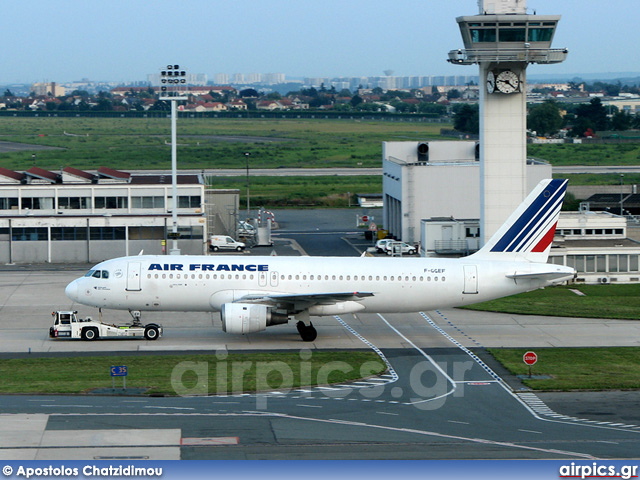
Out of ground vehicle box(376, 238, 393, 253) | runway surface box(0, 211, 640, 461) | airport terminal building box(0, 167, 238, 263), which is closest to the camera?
runway surface box(0, 211, 640, 461)

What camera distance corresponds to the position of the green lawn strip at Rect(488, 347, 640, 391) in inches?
1656

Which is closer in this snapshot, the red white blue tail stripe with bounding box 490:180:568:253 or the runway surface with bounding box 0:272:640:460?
the runway surface with bounding box 0:272:640:460

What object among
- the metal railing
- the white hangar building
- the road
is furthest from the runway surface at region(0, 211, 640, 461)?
the road

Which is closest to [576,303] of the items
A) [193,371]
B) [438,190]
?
[438,190]

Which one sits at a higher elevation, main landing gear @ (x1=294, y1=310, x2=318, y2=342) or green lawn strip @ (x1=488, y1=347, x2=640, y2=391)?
main landing gear @ (x1=294, y1=310, x2=318, y2=342)

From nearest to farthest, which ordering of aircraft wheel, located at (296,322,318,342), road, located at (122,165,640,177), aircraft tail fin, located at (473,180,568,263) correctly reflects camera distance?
aircraft wheel, located at (296,322,318,342) < aircraft tail fin, located at (473,180,568,263) < road, located at (122,165,640,177)

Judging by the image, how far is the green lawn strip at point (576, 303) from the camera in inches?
2410

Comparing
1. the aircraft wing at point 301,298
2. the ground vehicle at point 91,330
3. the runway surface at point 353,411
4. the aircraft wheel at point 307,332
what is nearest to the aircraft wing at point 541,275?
the runway surface at point 353,411

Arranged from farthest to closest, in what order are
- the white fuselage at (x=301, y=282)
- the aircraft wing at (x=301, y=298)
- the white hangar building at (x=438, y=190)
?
the white hangar building at (x=438, y=190), the white fuselage at (x=301, y=282), the aircraft wing at (x=301, y=298)

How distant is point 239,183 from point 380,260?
96885 millimetres

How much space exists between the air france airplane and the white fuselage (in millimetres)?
54

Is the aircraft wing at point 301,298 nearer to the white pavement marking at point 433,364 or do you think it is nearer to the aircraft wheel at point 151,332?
the white pavement marking at point 433,364

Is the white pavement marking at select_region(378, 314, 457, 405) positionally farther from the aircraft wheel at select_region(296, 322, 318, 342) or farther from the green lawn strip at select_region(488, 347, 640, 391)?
the aircraft wheel at select_region(296, 322, 318, 342)

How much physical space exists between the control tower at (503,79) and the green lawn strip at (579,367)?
22489 mm
